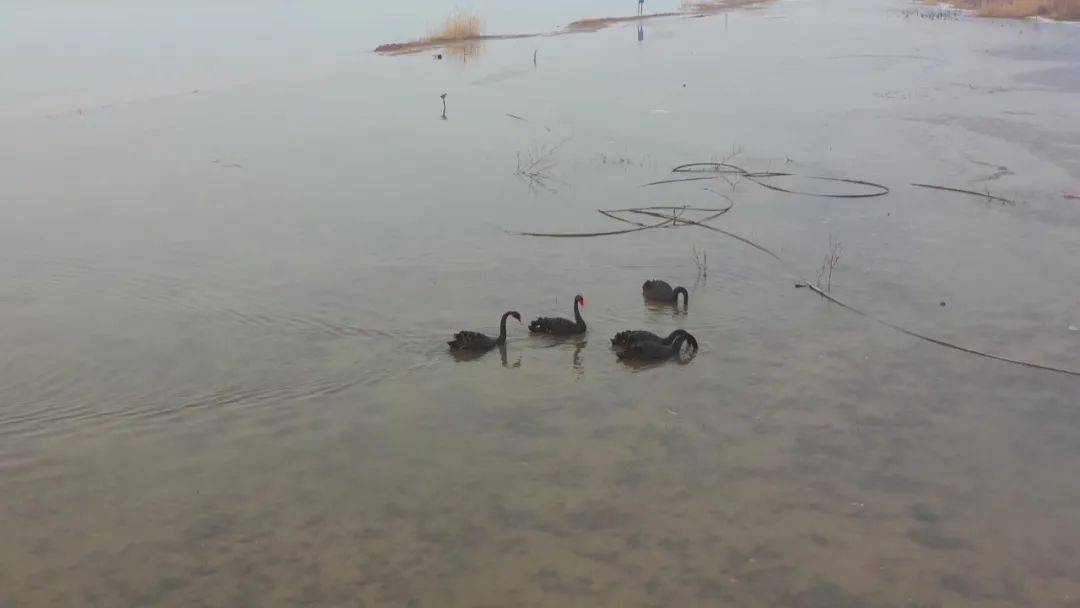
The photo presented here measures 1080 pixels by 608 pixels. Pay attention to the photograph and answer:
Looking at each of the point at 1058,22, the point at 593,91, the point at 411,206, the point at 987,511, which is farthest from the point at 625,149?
the point at 1058,22

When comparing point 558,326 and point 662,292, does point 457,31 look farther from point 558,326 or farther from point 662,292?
point 558,326

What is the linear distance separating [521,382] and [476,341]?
74 cm

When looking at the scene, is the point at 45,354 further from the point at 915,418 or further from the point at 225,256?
the point at 915,418

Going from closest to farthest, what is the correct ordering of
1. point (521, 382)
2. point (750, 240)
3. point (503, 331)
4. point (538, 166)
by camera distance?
point (521, 382), point (503, 331), point (750, 240), point (538, 166)

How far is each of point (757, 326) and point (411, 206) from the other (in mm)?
7292

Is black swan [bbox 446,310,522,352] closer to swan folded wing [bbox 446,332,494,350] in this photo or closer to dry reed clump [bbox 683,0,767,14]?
swan folded wing [bbox 446,332,494,350]

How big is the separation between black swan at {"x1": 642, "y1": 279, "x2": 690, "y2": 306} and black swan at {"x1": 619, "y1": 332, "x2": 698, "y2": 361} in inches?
49.7

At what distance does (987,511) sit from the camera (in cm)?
786

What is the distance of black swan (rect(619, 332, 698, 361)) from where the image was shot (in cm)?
1038

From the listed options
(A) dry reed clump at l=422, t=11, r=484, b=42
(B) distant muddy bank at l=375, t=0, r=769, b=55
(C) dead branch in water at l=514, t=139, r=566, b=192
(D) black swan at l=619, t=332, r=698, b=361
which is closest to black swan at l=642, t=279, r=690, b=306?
(D) black swan at l=619, t=332, r=698, b=361

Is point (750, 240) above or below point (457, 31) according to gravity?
below

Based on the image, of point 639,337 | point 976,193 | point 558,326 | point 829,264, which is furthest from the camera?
point 976,193

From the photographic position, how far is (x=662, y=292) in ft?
39.4

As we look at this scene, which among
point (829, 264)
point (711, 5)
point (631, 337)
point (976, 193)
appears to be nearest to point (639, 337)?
point (631, 337)
